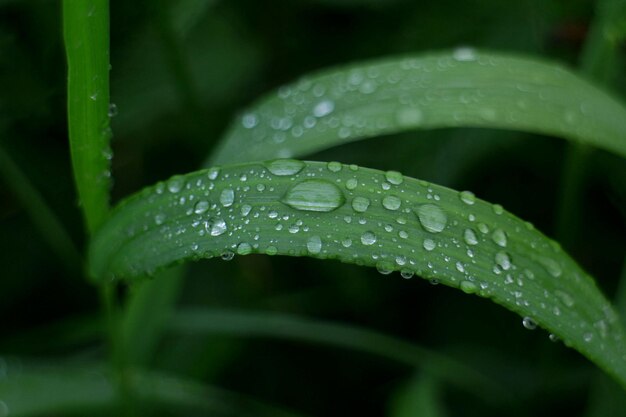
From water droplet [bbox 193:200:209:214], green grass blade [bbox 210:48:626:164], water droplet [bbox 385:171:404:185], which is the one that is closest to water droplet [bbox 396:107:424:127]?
green grass blade [bbox 210:48:626:164]

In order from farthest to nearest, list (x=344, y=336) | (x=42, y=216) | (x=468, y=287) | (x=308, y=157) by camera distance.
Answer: (x=308, y=157), (x=42, y=216), (x=344, y=336), (x=468, y=287)

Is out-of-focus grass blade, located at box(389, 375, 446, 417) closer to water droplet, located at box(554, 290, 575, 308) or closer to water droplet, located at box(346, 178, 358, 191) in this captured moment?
water droplet, located at box(554, 290, 575, 308)

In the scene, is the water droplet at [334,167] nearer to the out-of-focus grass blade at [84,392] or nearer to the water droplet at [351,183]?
the water droplet at [351,183]

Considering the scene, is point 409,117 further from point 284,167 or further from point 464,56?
point 284,167

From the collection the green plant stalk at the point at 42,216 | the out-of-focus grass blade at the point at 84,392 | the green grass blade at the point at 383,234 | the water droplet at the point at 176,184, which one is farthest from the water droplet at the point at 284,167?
the green plant stalk at the point at 42,216

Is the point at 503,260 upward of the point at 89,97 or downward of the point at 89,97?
downward

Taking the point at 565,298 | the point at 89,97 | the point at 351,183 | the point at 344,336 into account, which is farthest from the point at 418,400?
the point at 89,97

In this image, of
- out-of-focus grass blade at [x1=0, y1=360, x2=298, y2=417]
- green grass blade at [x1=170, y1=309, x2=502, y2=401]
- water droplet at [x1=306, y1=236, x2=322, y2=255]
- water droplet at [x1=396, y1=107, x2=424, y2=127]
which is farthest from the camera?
green grass blade at [x1=170, y1=309, x2=502, y2=401]
